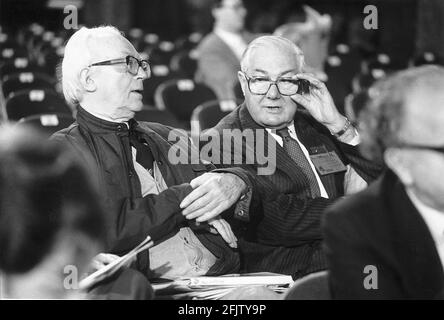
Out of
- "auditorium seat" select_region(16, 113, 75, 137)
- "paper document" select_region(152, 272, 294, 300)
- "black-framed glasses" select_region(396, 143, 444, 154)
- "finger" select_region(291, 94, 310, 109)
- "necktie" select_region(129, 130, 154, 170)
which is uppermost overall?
"black-framed glasses" select_region(396, 143, 444, 154)

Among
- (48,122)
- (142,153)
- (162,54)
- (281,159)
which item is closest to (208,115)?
(48,122)

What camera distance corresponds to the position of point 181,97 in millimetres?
6090

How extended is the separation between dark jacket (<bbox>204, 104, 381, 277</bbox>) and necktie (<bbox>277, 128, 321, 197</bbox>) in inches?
1.3

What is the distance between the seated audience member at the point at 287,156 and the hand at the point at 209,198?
0.90ft

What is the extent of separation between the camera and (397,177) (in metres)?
2.04

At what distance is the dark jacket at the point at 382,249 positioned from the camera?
1.91 metres

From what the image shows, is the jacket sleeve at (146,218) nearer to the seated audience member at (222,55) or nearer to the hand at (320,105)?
the hand at (320,105)

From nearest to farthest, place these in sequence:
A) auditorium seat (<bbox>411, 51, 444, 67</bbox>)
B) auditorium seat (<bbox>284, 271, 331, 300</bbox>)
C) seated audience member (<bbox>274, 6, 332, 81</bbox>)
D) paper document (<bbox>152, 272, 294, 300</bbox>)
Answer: auditorium seat (<bbox>284, 271, 331, 300</bbox>) → paper document (<bbox>152, 272, 294, 300</bbox>) → seated audience member (<bbox>274, 6, 332, 81</bbox>) → auditorium seat (<bbox>411, 51, 444, 67</bbox>)

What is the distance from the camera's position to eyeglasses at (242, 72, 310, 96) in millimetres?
3201

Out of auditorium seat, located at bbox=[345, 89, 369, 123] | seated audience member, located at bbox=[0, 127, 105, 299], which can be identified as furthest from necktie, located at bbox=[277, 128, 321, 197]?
auditorium seat, located at bbox=[345, 89, 369, 123]

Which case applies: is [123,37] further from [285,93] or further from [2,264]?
[2,264]

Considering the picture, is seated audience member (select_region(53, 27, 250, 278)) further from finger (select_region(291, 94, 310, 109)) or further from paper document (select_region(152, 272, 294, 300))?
finger (select_region(291, 94, 310, 109))

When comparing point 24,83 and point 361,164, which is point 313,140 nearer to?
point 361,164

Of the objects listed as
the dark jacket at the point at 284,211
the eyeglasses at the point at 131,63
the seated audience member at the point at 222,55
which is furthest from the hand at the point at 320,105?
the seated audience member at the point at 222,55
